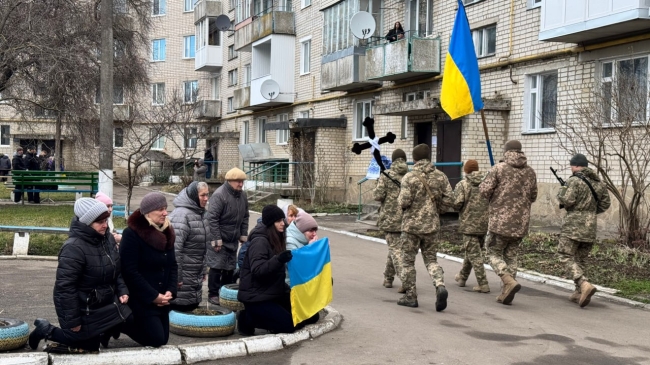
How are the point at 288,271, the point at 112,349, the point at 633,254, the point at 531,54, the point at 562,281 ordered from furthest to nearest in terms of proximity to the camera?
the point at 531,54 → the point at 633,254 → the point at 562,281 → the point at 288,271 → the point at 112,349

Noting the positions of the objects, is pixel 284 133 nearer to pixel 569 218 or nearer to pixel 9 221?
pixel 9 221

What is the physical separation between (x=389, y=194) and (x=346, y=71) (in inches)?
606

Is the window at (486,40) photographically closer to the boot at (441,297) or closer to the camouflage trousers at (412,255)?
the camouflage trousers at (412,255)

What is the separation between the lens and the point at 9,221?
52.8ft

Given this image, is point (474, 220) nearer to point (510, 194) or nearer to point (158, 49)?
point (510, 194)

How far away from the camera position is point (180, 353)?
590cm

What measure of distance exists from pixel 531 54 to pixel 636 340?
11.9 metres

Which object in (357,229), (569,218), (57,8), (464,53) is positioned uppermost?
(57,8)

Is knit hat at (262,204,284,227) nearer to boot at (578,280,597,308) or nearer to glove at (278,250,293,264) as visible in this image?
glove at (278,250,293,264)

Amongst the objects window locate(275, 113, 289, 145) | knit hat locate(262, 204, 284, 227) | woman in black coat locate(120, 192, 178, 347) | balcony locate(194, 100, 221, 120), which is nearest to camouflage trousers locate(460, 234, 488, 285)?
knit hat locate(262, 204, 284, 227)

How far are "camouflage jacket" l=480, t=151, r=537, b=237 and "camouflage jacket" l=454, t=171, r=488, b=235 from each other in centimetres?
50

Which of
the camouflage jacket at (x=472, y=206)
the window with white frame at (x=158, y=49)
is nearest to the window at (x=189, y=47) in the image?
the window with white frame at (x=158, y=49)

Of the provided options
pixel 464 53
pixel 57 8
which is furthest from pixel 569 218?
pixel 57 8

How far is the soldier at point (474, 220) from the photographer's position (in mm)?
9516
